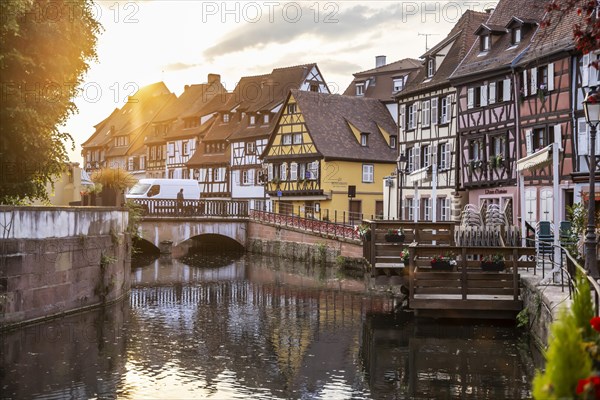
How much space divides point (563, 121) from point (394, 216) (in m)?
18.2

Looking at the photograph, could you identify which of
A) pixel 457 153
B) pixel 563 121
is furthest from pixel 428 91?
pixel 563 121

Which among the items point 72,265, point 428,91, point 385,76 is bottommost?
point 72,265

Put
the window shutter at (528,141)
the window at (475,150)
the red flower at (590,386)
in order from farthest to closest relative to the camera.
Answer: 1. the window at (475,150)
2. the window shutter at (528,141)
3. the red flower at (590,386)

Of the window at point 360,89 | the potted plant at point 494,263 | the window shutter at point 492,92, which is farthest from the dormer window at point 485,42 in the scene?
the window at point 360,89

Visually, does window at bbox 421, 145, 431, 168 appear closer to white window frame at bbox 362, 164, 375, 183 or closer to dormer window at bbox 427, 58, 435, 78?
dormer window at bbox 427, 58, 435, 78

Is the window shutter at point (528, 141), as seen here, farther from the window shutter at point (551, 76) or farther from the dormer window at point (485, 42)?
the dormer window at point (485, 42)

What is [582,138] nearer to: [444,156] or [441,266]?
[441,266]

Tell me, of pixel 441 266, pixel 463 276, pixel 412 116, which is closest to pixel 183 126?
pixel 412 116

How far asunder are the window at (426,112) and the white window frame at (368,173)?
1094 cm

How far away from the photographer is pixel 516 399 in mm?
11648

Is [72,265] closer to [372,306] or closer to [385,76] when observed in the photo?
[372,306]

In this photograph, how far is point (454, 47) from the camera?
40781 millimetres

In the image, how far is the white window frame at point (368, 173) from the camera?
174 ft

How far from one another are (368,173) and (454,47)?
14097 millimetres
